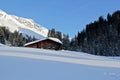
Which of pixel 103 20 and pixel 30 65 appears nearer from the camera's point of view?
pixel 30 65

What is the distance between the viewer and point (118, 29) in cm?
11444

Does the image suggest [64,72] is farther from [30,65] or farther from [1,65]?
[1,65]

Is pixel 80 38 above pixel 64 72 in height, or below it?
above

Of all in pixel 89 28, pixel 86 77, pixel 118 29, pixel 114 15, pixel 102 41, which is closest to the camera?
pixel 86 77

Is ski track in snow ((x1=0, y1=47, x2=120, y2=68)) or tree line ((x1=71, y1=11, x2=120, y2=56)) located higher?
tree line ((x1=71, y1=11, x2=120, y2=56))

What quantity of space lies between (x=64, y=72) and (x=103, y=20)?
122m

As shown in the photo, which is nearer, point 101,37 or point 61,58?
point 61,58

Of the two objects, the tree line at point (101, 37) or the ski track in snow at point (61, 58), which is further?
the tree line at point (101, 37)

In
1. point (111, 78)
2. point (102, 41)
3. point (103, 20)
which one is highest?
point (103, 20)

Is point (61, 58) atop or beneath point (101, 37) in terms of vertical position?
beneath

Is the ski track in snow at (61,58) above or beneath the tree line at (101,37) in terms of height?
beneath

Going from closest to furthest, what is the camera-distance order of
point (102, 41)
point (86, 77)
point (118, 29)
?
point (86, 77) < point (102, 41) < point (118, 29)

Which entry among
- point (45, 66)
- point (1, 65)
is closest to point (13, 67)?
point (1, 65)

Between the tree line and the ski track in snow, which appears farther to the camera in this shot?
the tree line
